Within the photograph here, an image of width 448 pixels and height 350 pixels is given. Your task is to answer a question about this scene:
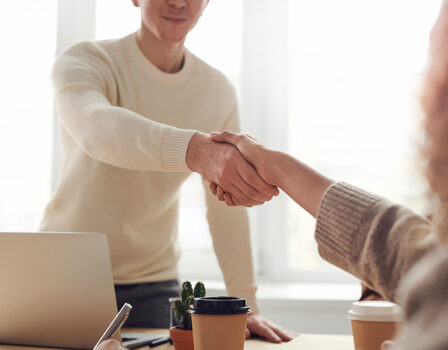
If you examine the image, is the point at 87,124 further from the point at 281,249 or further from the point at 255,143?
the point at 281,249

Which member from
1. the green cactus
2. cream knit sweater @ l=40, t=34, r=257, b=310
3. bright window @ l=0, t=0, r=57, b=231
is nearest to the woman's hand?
cream knit sweater @ l=40, t=34, r=257, b=310

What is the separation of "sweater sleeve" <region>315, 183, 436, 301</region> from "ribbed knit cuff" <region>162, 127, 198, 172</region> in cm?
60

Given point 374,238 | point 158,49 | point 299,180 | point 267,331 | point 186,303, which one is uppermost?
point 158,49

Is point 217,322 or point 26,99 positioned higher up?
point 26,99

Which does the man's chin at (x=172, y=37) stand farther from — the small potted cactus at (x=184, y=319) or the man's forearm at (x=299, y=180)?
the small potted cactus at (x=184, y=319)

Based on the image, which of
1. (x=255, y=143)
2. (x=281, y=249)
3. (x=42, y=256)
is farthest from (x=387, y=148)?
(x=42, y=256)

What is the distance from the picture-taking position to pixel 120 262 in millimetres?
1761

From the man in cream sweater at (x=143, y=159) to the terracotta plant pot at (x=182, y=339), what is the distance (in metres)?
0.46

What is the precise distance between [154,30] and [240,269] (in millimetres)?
805

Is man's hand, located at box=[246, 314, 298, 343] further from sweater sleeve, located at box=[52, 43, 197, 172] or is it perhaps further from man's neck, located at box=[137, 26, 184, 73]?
man's neck, located at box=[137, 26, 184, 73]

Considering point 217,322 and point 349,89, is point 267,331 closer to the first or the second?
point 217,322

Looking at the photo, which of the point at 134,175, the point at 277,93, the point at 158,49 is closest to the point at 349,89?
the point at 277,93

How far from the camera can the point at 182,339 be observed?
1.12m

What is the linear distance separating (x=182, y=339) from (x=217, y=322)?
174 mm
